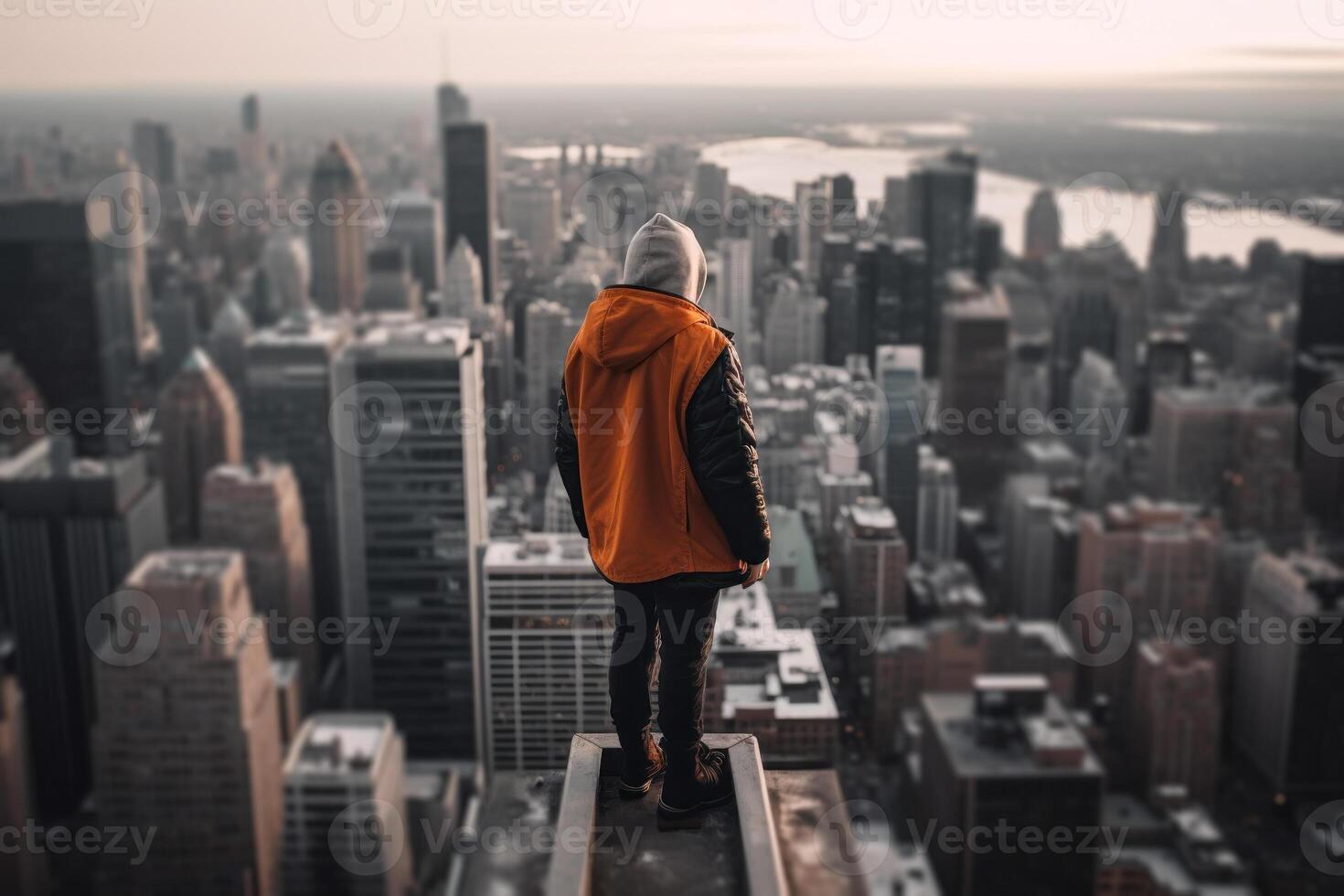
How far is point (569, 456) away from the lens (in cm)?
164

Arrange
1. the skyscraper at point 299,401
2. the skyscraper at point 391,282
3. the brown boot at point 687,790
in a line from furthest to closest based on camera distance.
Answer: the skyscraper at point 391,282
the skyscraper at point 299,401
the brown boot at point 687,790

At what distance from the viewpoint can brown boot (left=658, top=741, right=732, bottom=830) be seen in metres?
1.60

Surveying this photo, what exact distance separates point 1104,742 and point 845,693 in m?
2.81

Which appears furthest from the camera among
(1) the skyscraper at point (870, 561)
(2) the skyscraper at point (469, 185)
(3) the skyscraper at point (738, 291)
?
(2) the skyscraper at point (469, 185)

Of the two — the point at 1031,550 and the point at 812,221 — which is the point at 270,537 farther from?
the point at 1031,550

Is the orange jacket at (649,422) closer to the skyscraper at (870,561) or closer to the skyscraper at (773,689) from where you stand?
the skyscraper at (773,689)

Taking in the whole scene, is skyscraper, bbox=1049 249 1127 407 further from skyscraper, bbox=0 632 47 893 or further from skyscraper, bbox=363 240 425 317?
skyscraper, bbox=0 632 47 893

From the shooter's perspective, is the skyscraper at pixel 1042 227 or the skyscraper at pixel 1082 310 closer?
the skyscraper at pixel 1042 227

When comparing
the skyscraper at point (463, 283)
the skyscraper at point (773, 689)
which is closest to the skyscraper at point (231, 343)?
the skyscraper at point (463, 283)

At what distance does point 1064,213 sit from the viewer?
30.0ft

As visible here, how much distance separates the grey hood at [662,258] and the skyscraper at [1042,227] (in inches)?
300

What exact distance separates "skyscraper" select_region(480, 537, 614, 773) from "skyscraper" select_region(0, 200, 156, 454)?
6.77 m

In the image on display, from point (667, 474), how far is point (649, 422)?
68 mm

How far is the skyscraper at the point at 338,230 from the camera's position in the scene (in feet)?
35.4
